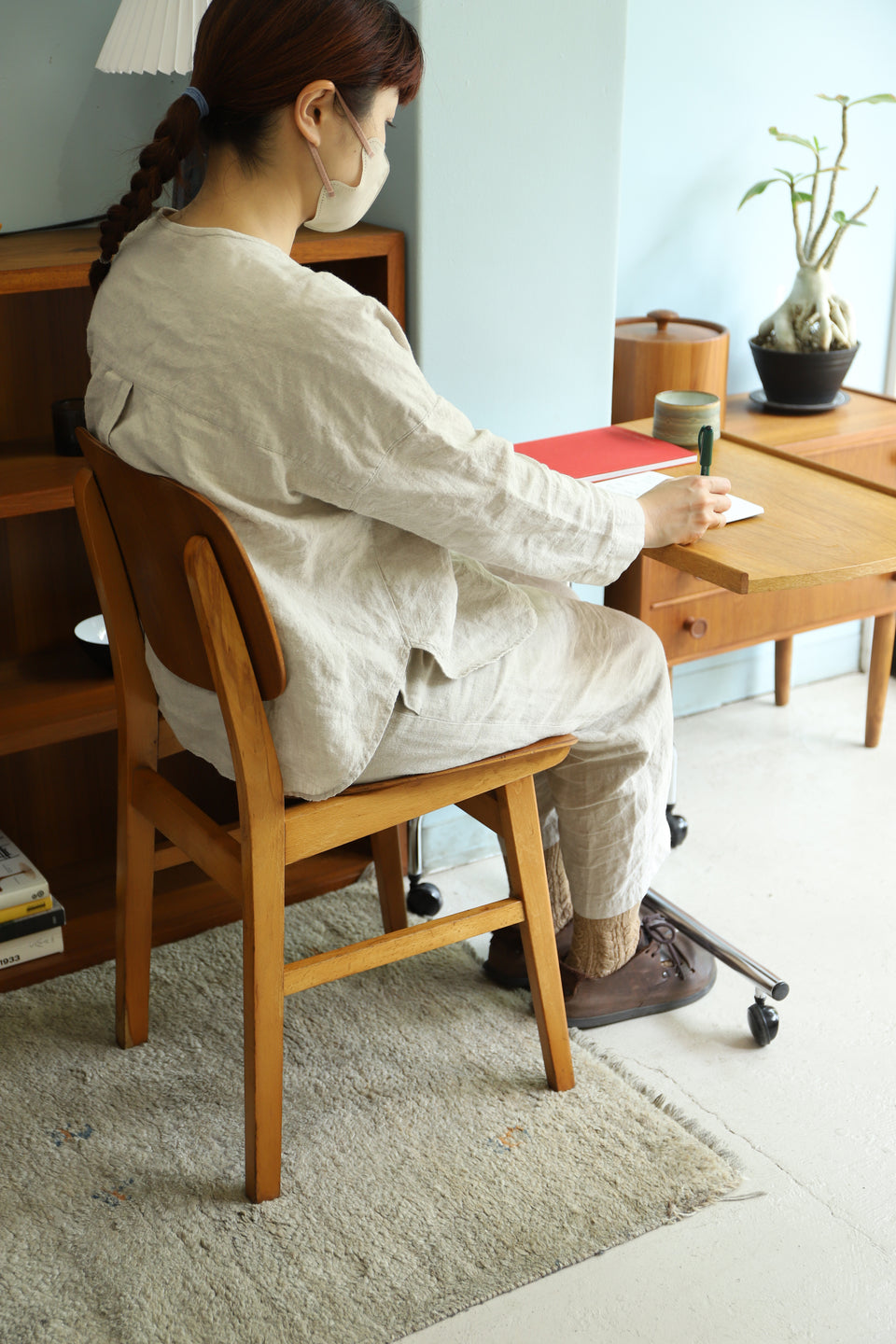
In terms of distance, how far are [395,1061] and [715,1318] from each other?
0.54 m

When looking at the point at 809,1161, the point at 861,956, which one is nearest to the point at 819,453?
the point at 861,956

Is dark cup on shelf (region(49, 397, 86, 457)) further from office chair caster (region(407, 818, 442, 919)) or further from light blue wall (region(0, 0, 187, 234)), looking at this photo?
office chair caster (region(407, 818, 442, 919))

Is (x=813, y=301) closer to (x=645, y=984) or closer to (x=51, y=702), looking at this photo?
(x=645, y=984)

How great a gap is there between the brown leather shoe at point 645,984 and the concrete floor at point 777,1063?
0.9 inches

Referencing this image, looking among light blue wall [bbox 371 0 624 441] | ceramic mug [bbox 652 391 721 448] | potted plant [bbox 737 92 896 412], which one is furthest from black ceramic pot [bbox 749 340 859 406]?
ceramic mug [bbox 652 391 721 448]

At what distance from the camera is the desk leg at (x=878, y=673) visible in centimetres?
253

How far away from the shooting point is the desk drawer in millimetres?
2178

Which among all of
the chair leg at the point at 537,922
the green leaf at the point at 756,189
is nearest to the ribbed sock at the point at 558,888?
the chair leg at the point at 537,922

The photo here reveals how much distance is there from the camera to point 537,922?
161 cm

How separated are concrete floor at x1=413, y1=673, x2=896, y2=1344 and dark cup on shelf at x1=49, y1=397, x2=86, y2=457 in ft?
3.00

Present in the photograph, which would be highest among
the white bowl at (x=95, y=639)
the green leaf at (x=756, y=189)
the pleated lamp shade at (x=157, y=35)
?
the pleated lamp shade at (x=157, y=35)

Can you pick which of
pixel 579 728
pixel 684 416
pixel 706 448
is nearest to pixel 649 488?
pixel 706 448

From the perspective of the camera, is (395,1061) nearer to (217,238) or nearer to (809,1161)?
(809,1161)

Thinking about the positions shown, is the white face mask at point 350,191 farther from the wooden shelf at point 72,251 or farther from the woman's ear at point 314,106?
the wooden shelf at point 72,251
